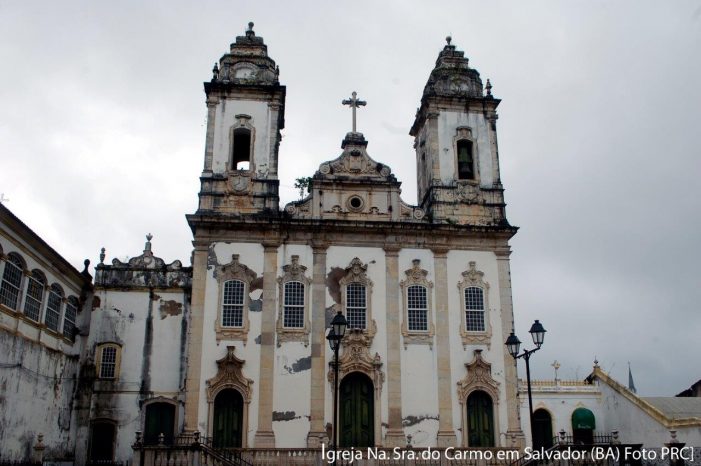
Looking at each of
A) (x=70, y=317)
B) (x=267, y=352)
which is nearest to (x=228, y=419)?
(x=267, y=352)

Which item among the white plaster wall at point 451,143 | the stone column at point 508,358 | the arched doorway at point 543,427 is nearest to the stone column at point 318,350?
the white plaster wall at point 451,143

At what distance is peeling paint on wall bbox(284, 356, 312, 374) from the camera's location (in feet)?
75.6

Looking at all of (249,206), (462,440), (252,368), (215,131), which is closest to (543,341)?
(462,440)

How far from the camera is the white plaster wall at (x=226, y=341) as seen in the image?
885 inches

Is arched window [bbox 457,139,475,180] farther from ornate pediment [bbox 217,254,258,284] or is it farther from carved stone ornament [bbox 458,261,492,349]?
ornate pediment [bbox 217,254,258,284]

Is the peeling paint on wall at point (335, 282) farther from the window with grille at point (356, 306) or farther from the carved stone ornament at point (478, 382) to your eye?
the carved stone ornament at point (478, 382)

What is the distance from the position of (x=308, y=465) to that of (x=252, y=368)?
12.0 feet

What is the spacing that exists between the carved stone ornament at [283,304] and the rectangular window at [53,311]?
7.12m

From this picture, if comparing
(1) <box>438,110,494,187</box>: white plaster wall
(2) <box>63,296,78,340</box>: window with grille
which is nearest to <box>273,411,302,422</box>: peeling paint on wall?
(2) <box>63,296,78,340</box>: window with grille

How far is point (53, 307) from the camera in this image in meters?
22.9

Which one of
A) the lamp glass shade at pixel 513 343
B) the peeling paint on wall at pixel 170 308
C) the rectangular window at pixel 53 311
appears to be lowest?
the lamp glass shade at pixel 513 343

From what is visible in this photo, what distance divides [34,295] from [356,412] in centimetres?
1061

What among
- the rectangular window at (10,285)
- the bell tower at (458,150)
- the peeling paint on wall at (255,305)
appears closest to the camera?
the rectangular window at (10,285)

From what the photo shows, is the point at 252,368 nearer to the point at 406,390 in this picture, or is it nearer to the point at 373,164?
the point at 406,390
